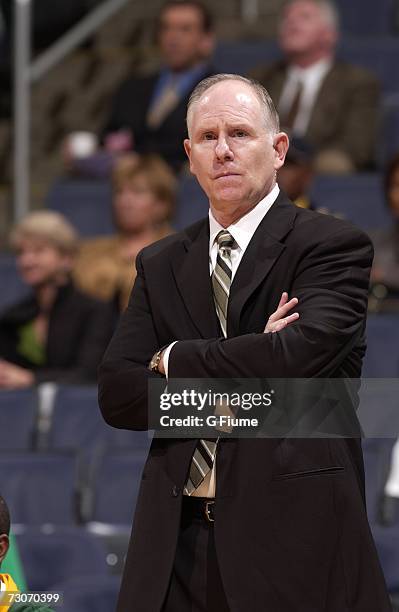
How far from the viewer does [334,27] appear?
20.1 ft

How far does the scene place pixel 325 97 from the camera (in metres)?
5.96

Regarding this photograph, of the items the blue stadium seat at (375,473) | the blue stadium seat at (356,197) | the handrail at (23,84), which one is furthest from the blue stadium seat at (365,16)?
the blue stadium seat at (375,473)

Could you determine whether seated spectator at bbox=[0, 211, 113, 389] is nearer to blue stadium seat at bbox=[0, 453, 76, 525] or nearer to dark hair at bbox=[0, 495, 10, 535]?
blue stadium seat at bbox=[0, 453, 76, 525]

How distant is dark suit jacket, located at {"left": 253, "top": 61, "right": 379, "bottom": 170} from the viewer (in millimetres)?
5961

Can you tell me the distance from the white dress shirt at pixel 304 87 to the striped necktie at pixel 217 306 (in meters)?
3.97

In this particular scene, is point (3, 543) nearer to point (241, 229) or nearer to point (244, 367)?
point (244, 367)

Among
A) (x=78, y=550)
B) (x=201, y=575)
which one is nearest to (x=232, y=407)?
(x=201, y=575)

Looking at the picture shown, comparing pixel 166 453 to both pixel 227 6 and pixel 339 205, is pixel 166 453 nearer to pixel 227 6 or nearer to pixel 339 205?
pixel 339 205

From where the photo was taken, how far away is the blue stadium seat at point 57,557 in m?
3.47

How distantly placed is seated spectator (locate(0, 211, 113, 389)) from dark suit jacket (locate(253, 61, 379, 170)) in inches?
57.6

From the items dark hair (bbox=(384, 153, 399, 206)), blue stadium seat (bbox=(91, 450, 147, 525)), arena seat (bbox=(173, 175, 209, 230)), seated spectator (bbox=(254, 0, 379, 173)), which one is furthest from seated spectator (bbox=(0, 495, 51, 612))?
seated spectator (bbox=(254, 0, 379, 173))

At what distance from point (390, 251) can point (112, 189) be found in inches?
49.1

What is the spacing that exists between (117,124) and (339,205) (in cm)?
130
